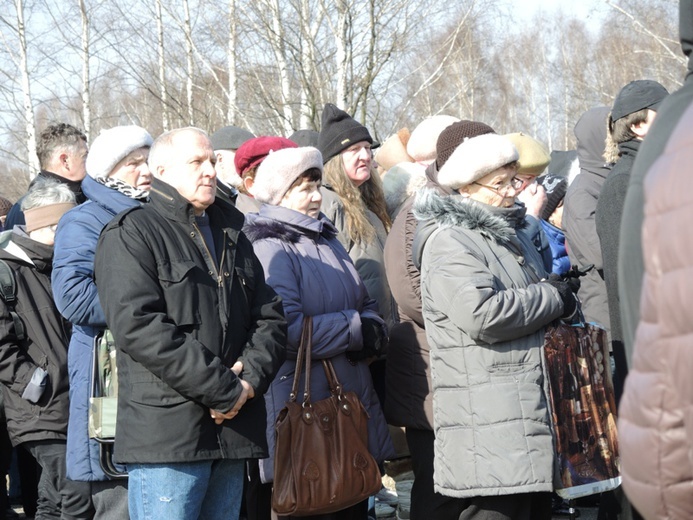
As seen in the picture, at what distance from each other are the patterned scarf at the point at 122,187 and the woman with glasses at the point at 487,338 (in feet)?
4.14

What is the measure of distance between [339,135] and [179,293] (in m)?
2.21

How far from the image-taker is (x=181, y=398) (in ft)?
11.1

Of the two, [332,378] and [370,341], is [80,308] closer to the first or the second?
[332,378]

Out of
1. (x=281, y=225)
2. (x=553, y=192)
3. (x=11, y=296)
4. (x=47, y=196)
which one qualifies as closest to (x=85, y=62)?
(x=553, y=192)

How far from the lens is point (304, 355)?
4.14 metres

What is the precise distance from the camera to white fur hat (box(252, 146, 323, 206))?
173 inches

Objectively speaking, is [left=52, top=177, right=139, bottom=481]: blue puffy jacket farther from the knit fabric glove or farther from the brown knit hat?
the brown knit hat

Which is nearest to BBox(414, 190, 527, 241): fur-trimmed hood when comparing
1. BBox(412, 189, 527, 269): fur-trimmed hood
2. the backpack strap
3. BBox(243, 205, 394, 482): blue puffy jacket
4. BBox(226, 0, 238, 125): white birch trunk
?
BBox(412, 189, 527, 269): fur-trimmed hood

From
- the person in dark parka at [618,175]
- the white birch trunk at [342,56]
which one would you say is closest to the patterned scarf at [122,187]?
the person in dark parka at [618,175]

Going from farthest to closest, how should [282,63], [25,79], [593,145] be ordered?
[25,79] < [282,63] < [593,145]

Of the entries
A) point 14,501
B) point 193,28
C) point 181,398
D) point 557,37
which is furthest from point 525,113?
point 181,398

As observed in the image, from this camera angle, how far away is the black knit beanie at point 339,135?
17.7ft

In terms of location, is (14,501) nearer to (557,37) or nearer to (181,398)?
(181,398)

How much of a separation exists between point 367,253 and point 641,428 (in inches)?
135
